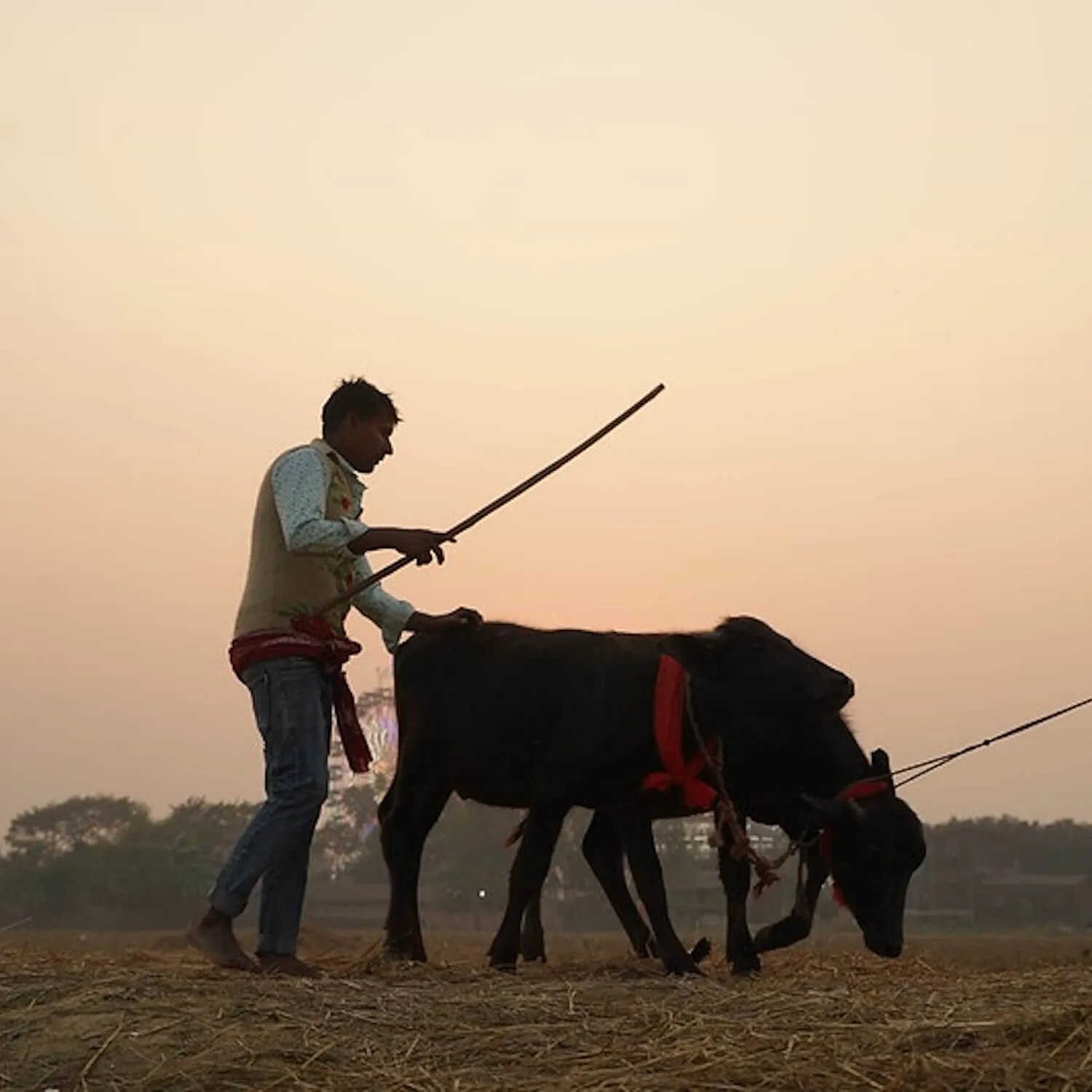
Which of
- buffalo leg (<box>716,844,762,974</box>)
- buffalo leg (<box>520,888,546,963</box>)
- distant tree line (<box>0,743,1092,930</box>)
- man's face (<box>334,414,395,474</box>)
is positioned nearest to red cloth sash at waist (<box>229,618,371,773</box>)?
man's face (<box>334,414,395,474</box>)

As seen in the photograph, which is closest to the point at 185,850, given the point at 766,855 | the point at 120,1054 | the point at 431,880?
the point at 431,880

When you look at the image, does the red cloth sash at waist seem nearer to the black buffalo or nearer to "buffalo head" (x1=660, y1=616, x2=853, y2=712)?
the black buffalo

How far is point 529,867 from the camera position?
8.81 metres

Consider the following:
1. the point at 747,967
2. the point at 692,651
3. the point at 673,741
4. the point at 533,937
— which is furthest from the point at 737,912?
the point at 533,937

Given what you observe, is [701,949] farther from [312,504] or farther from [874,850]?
[312,504]

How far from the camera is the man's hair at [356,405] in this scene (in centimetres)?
817

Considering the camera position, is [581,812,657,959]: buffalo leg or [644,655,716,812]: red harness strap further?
[581,812,657,959]: buffalo leg

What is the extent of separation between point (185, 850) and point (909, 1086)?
47738 mm

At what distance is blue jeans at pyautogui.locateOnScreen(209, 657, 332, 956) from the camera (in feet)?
24.6

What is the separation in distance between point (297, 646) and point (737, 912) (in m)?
2.66

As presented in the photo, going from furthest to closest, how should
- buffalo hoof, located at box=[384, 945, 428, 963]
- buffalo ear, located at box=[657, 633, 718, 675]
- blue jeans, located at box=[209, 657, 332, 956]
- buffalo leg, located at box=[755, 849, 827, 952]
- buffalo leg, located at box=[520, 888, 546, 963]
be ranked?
buffalo leg, located at box=[520, 888, 546, 963] < buffalo ear, located at box=[657, 633, 718, 675] < buffalo leg, located at box=[755, 849, 827, 952] < buffalo hoof, located at box=[384, 945, 428, 963] < blue jeans, located at box=[209, 657, 332, 956]

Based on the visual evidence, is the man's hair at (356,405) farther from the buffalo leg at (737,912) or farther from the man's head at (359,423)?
the buffalo leg at (737,912)

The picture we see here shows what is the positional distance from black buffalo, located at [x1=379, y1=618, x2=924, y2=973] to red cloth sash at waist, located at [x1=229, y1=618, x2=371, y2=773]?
1139 millimetres

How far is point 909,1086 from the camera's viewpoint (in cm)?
436
